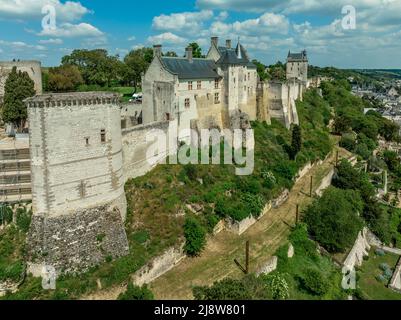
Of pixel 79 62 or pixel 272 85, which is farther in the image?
pixel 79 62

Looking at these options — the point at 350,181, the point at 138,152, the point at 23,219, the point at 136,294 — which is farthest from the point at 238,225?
the point at 350,181

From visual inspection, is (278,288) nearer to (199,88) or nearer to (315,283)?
(315,283)

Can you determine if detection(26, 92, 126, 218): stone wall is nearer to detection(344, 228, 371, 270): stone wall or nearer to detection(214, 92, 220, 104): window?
detection(214, 92, 220, 104): window

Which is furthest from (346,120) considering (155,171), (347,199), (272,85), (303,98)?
(155,171)

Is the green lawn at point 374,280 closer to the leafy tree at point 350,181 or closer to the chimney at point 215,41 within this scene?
the leafy tree at point 350,181

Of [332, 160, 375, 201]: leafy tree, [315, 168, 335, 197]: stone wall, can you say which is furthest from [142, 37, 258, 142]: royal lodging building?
[332, 160, 375, 201]: leafy tree
